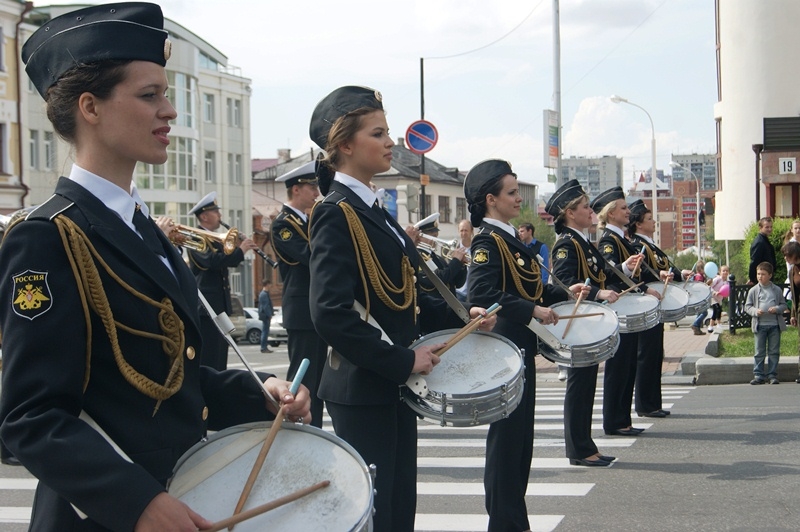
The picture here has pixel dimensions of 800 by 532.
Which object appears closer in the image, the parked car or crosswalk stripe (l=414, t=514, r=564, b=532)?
crosswalk stripe (l=414, t=514, r=564, b=532)

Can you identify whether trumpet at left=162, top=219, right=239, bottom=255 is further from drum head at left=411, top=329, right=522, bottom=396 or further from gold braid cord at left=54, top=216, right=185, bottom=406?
gold braid cord at left=54, top=216, right=185, bottom=406

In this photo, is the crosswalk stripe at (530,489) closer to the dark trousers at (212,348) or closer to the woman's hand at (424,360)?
the dark trousers at (212,348)

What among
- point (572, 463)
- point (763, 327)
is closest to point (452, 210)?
point (763, 327)

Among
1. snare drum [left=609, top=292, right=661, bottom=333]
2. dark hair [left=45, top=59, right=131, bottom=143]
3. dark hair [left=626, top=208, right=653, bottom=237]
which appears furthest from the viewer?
dark hair [left=626, top=208, right=653, bottom=237]

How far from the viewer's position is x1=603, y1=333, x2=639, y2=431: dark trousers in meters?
9.71

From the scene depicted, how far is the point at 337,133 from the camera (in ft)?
14.8

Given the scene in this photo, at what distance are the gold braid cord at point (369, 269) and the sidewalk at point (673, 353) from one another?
887 centimetres

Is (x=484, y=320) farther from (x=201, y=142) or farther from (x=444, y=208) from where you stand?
(x=444, y=208)

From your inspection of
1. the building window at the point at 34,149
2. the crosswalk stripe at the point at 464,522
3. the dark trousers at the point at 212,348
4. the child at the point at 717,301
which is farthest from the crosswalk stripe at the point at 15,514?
the building window at the point at 34,149

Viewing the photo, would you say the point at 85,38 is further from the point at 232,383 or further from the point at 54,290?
the point at 232,383

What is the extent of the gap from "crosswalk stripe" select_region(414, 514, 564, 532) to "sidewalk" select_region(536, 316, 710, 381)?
20.3 feet

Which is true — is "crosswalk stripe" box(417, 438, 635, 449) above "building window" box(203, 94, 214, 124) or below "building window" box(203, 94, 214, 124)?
below

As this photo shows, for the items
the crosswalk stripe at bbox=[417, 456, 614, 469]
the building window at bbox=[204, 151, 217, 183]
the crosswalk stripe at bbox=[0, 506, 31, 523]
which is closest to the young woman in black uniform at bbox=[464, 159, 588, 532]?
the crosswalk stripe at bbox=[417, 456, 614, 469]

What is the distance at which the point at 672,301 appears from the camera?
428 inches
